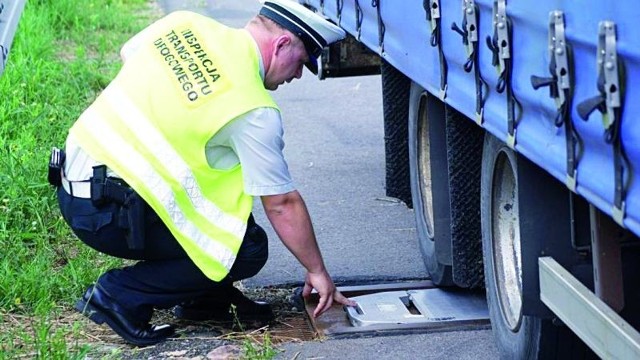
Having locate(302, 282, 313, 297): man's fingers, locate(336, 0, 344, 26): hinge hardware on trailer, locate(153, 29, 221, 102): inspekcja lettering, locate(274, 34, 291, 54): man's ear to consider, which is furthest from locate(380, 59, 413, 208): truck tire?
locate(153, 29, 221, 102): inspekcja lettering

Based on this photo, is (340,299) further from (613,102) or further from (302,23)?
(613,102)

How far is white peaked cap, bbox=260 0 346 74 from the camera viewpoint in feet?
Answer: 15.4

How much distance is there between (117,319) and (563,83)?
2.26 metres

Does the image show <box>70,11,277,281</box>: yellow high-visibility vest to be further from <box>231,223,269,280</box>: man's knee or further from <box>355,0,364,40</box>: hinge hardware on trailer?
<box>355,0,364,40</box>: hinge hardware on trailer

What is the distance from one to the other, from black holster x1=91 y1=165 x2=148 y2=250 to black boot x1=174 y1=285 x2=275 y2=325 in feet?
1.76

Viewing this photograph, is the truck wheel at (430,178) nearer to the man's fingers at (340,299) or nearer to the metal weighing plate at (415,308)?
the metal weighing plate at (415,308)

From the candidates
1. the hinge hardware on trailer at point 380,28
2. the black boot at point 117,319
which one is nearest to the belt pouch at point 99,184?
the black boot at point 117,319

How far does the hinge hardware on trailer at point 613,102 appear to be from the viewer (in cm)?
292

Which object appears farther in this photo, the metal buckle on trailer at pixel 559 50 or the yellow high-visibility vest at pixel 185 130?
the yellow high-visibility vest at pixel 185 130

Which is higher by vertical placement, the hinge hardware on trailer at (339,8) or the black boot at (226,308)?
the hinge hardware on trailer at (339,8)

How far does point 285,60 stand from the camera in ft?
15.6

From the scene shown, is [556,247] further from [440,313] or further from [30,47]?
[30,47]

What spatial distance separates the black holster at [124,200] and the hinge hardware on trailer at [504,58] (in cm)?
147

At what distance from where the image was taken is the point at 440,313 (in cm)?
523
